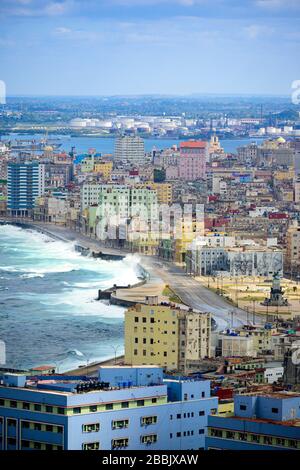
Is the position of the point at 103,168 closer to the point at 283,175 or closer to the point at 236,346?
the point at 283,175

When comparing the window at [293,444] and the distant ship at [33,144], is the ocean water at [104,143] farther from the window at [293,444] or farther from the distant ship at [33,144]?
the window at [293,444]

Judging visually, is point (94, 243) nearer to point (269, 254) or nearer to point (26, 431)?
point (269, 254)

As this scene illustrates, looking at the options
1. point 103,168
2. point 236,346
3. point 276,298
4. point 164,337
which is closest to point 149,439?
point 164,337

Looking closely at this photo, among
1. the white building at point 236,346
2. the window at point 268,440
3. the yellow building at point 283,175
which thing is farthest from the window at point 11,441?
the yellow building at point 283,175

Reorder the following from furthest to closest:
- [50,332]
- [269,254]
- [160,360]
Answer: [269,254], [50,332], [160,360]
